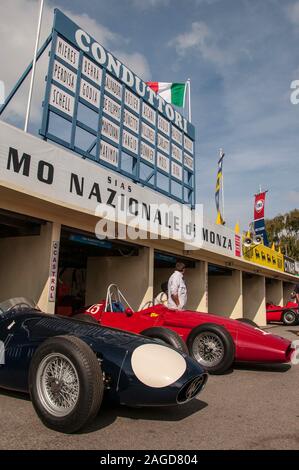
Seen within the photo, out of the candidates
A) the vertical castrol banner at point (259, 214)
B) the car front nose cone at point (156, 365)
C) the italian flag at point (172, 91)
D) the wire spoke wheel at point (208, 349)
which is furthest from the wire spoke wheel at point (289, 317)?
the car front nose cone at point (156, 365)

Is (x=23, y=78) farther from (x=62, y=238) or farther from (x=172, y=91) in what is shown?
(x=172, y=91)

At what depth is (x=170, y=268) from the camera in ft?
47.0

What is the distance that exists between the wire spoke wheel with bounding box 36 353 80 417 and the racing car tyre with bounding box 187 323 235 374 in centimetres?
291

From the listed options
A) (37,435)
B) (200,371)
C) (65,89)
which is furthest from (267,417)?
(65,89)

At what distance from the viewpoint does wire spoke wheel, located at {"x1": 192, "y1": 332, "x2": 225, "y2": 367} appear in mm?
5434

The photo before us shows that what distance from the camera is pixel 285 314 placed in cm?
1795

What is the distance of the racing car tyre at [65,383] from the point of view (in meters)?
2.77

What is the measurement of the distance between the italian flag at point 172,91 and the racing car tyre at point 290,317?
10.7m

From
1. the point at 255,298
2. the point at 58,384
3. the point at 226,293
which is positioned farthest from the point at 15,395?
the point at 255,298

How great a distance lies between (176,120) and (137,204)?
669 centimetres

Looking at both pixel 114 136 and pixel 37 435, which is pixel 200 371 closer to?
pixel 37 435

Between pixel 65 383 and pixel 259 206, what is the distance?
20.3m

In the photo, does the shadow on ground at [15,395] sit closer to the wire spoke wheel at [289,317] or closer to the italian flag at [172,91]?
the italian flag at [172,91]

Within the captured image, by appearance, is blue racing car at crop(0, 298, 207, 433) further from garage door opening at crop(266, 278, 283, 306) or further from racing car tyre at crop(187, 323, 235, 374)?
garage door opening at crop(266, 278, 283, 306)
